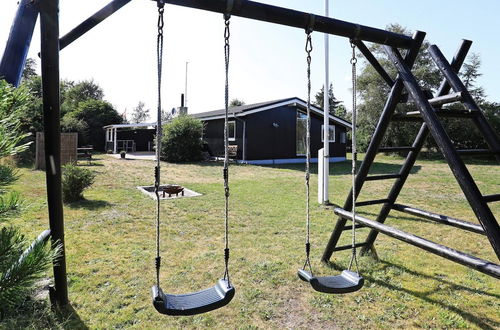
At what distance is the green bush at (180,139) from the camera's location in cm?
1727

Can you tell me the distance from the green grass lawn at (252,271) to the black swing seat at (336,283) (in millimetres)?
376

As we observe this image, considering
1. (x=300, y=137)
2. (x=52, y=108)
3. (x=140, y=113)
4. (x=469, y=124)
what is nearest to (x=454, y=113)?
(x=52, y=108)

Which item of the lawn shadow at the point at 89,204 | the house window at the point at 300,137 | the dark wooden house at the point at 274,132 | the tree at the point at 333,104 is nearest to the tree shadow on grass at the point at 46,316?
the lawn shadow at the point at 89,204

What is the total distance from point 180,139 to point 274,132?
18.3ft

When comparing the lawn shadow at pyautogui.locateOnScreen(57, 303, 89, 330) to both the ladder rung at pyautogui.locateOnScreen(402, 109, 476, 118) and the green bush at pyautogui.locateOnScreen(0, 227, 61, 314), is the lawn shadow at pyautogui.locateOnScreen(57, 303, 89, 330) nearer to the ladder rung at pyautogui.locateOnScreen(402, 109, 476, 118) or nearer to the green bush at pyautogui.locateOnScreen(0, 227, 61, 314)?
the green bush at pyautogui.locateOnScreen(0, 227, 61, 314)

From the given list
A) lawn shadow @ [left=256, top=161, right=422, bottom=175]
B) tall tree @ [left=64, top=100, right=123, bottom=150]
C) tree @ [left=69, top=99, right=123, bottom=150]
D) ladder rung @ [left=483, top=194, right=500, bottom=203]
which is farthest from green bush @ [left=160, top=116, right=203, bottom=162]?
ladder rung @ [left=483, top=194, right=500, bottom=203]

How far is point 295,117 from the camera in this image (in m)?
18.8

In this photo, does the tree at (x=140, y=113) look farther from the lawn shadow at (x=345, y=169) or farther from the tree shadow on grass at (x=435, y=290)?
the tree shadow on grass at (x=435, y=290)

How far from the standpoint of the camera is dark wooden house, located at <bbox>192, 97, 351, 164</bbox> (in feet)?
56.9

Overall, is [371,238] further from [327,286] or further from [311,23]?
[311,23]

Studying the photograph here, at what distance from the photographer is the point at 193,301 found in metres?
2.00

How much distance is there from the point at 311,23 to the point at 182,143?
15409 mm

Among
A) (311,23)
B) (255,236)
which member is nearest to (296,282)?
(255,236)

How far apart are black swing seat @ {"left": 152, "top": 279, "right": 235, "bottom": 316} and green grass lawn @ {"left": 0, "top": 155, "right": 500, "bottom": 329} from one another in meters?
0.54
